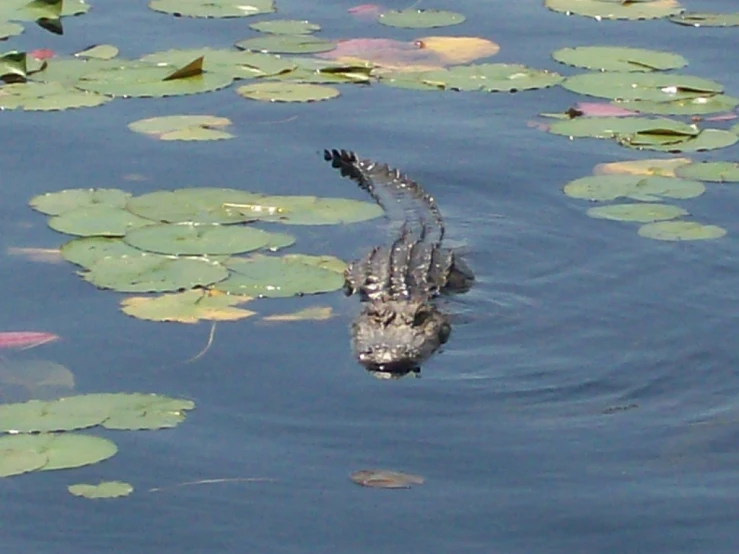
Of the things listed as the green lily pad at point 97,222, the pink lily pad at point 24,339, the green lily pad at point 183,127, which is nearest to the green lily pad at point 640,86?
the green lily pad at point 183,127

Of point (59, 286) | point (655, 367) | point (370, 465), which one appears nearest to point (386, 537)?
point (370, 465)

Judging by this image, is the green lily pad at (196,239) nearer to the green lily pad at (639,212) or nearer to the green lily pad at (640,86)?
the green lily pad at (639,212)

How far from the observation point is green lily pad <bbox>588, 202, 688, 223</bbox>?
25.6 ft

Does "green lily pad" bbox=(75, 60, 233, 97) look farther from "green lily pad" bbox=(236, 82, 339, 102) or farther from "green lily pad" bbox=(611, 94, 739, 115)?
"green lily pad" bbox=(611, 94, 739, 115)

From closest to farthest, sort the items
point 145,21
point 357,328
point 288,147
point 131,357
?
point 131,357, point 357,328, point 288,147, point 145,21

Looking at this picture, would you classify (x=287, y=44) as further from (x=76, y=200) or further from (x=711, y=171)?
(x=711, y=171)

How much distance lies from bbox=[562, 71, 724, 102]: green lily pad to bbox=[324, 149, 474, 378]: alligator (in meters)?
1.42

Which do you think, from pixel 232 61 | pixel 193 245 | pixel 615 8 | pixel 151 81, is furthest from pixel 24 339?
pixel 615 8

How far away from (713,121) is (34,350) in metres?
4.02

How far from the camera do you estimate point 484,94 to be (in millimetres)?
9492

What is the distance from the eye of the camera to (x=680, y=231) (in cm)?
763

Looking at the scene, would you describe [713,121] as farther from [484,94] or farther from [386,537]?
[386,537]

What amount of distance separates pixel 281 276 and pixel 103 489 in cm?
184

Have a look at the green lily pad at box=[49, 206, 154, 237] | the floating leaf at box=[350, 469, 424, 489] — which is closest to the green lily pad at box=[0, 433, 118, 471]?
the floating leaf at box=[350, 469, 424, 489]
